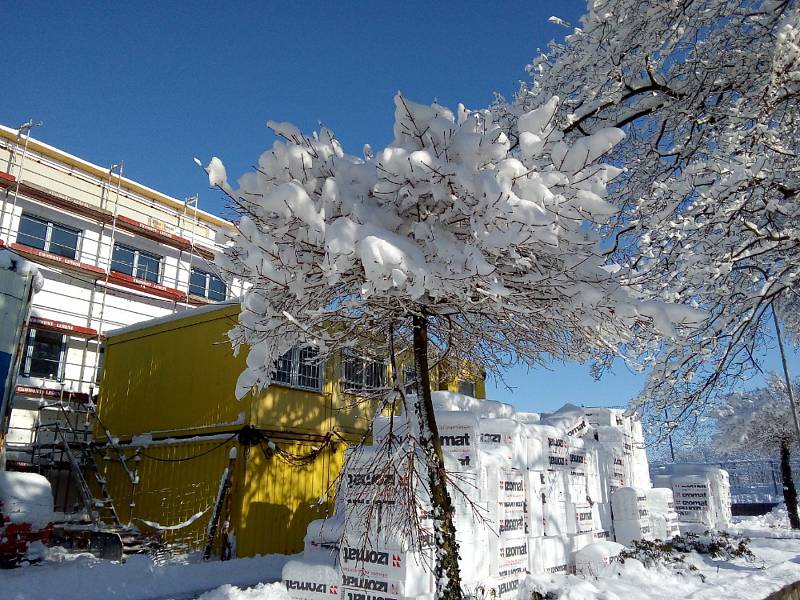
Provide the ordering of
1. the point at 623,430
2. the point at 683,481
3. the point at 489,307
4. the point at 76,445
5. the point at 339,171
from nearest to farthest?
the point at 339,171 < the point at 489,307 < the point at 76,445 < the point at 623,430 < the point at 683,481

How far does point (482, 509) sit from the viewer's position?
5.91 meters

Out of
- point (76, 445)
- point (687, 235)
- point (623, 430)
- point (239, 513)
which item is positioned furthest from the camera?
point (623, 430)

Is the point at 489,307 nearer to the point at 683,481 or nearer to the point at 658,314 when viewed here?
the point at 658,314

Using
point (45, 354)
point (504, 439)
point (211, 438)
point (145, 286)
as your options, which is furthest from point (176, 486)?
point (145, 286)

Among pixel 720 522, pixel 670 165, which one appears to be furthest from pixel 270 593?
pixel 720 522

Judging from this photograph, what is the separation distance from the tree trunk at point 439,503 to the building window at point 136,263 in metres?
20.8

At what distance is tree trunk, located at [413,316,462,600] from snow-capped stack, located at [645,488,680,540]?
43.2 ft

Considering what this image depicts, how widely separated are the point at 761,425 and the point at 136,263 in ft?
89.6

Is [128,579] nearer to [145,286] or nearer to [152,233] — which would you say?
[145,286]

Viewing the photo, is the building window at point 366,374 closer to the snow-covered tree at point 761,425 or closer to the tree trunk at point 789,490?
the snow-covered tree at point 761,425

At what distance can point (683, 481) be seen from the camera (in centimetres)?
2303

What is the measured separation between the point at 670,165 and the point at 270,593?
311 inches

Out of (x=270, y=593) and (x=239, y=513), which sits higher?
(x=239, y=513)

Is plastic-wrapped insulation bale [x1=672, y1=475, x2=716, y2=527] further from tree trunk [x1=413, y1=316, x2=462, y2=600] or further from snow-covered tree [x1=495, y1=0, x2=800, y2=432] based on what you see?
tree trunk [x1=413, y1=316, x2=462, y2=600]
